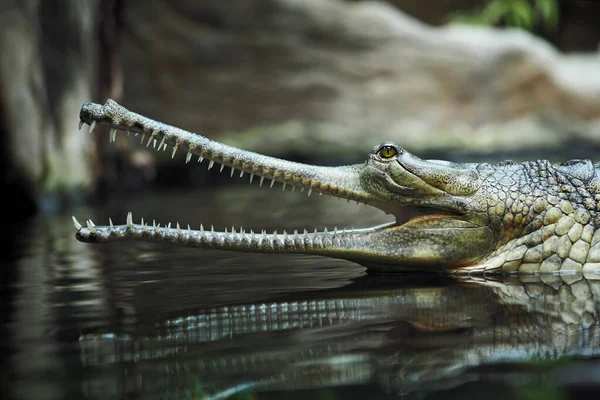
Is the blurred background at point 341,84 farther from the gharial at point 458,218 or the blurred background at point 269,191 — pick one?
the gharial at point 458,218

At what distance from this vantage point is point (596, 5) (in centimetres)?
1958

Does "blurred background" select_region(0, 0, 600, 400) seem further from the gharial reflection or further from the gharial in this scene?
the gharial

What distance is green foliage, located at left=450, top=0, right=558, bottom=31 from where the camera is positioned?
18344 mm

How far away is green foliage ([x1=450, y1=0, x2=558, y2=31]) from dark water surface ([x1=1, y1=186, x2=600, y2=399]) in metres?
15.2

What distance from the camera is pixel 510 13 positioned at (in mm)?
18562

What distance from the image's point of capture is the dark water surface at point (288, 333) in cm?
198

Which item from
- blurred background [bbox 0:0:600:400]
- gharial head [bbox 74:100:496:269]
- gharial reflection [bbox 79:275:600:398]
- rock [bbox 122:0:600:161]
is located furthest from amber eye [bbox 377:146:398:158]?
rock [bbox 122:0:600:161]

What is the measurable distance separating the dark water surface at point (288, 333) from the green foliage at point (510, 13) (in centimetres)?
1521

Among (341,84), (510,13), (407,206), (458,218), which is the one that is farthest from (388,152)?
(510,13)

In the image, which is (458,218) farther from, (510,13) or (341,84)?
(510,13)

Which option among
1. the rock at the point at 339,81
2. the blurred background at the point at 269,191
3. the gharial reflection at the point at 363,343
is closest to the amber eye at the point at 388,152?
the blurred background at the point at 269,191

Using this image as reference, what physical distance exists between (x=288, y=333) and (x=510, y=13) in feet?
58.0

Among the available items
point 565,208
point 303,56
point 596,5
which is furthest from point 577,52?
point 565,208

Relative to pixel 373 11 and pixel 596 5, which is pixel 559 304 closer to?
pixel 373 11
